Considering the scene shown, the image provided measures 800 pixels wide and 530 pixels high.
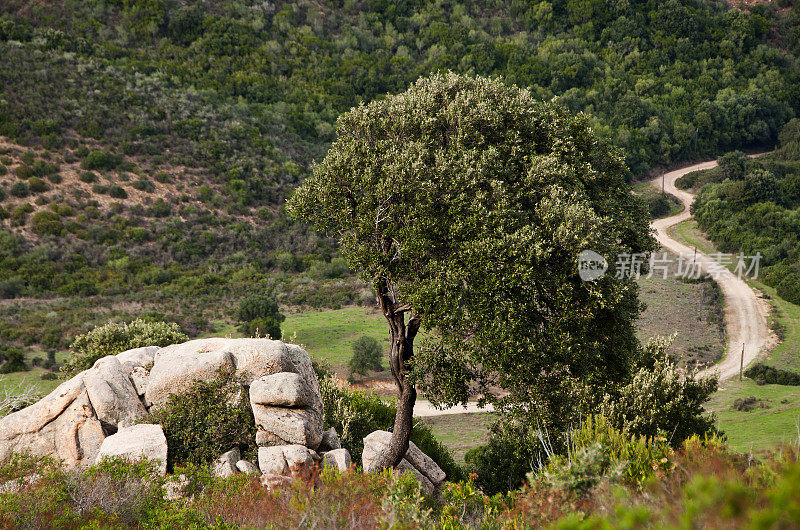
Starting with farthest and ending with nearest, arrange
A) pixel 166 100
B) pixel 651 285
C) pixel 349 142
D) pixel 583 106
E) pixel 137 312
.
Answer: pixel 583 106
pixel 166 100
pixel 651 285
pixel 137 312
pixel 349 142

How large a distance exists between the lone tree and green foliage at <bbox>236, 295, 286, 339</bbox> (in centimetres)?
2997

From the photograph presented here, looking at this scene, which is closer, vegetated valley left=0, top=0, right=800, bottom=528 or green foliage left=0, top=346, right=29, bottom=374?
vegetated valley left=0, top=0, right=800, bottom=528

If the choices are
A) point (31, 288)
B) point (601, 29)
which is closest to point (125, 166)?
point (31, 288)

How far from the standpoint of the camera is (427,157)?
A: 16922mm

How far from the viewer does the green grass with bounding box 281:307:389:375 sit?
45.3m

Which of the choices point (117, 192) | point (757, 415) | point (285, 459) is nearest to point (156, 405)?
point (285, 459)

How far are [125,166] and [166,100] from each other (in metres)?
17.5

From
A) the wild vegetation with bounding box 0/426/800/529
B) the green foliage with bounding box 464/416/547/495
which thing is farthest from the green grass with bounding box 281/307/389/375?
the wild vegetation with bounding box 0/426/800/529

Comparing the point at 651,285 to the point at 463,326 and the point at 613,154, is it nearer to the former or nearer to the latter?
the point at 613,154

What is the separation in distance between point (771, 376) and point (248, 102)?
88891 millimetres

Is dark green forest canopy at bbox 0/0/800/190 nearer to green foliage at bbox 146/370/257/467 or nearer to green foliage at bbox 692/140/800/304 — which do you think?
green foliage at bbox 692/140/800/304

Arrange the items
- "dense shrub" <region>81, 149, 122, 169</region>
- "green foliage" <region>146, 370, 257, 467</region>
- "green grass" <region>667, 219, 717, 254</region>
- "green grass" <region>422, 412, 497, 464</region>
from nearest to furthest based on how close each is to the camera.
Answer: "green foliage" <region>146, 370, 257, 467</region> < "green grass" <region>422, 412, 497, 464</region> < "dense shrub" <region>81, 149, 122, 169</region> < "green grass" <region>667, 219, 717, 254</region>

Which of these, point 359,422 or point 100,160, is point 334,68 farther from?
point 359,422

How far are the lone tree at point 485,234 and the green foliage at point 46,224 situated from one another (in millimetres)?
56719
